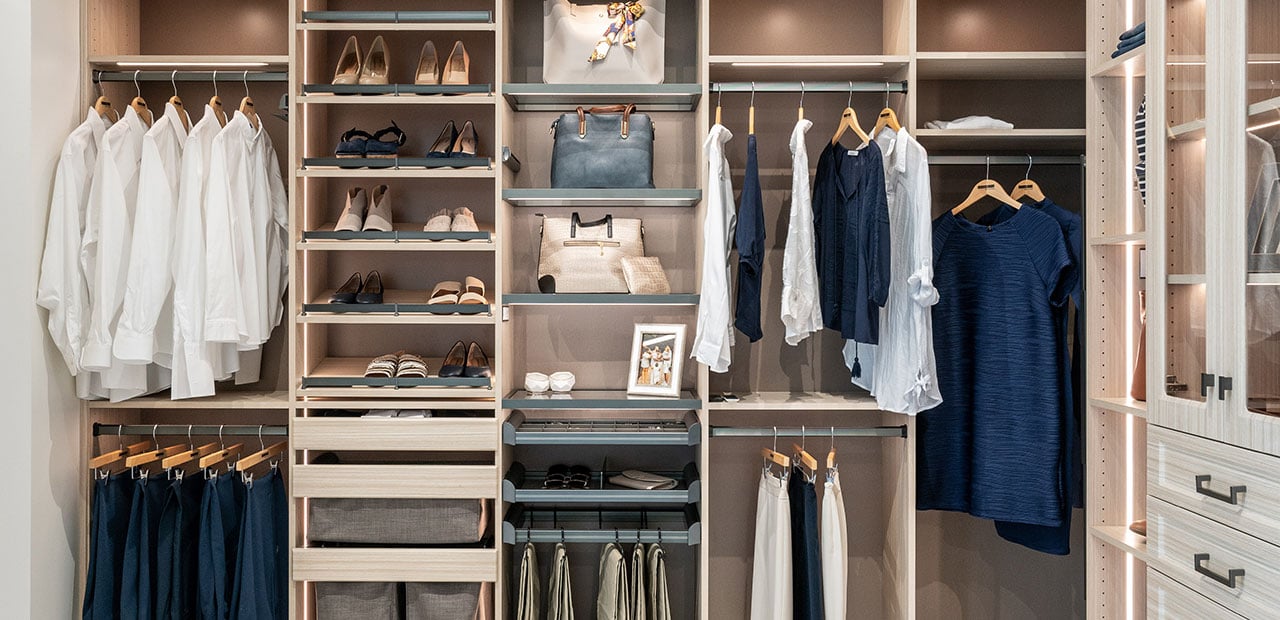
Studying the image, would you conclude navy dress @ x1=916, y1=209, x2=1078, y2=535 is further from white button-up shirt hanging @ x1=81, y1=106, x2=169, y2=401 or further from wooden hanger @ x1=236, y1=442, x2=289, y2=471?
white button-up shirt hanging @ x1=81, y1=106, x2=169, y2=401

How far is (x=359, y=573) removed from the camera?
280 cm

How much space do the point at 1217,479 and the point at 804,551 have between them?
1.24m

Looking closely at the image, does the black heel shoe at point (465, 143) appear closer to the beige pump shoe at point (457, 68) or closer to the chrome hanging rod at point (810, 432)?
the beige pump shoe at point (457, 68)

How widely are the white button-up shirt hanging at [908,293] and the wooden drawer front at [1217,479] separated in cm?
64

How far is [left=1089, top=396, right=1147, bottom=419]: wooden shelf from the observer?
2420 millimetres

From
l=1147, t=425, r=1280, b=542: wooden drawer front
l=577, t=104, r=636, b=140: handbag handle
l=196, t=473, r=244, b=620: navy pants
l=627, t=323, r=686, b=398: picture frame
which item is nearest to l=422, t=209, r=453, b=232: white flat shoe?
l=577, t=104, r=636, b=140: handbag handle

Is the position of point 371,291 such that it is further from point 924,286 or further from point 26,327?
point 924,286

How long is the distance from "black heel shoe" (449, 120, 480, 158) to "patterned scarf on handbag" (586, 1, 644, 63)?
495 millimetres

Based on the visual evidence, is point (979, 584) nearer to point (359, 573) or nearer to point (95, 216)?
point (359, 573)

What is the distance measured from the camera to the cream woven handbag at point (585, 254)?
9.64ft

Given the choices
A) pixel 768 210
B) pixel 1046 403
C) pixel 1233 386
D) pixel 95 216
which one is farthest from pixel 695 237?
pixel 95 216

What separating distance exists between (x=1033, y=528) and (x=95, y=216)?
316 centimetres

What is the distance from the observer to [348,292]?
116 inches

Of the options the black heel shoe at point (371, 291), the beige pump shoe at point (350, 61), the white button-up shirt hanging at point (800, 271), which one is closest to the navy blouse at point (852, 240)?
the white button-up shirt hanging at point (800, 271)
